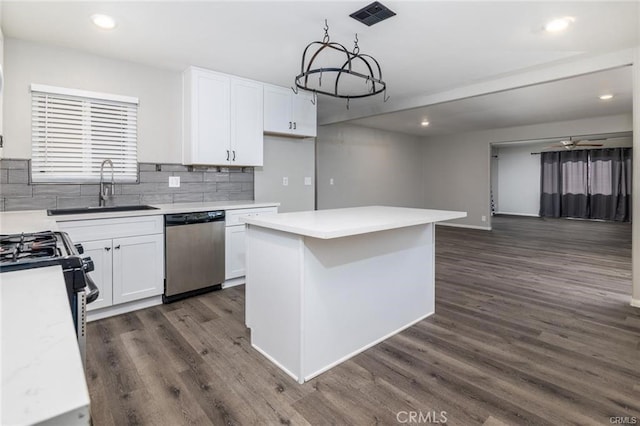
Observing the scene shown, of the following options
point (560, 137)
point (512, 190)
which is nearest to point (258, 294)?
point (560, 137)

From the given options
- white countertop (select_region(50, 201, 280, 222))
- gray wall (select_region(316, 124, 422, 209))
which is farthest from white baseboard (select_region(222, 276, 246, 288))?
gray wall (select_region(316, 124, 422, 209))

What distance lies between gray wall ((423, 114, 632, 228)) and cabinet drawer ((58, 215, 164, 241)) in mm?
7262

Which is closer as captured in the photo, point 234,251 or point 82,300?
point 82,300

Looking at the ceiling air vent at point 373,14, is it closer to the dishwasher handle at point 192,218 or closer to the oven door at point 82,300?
the dishwasher handle at point 192,218

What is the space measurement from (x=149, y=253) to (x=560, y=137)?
25.5 feet

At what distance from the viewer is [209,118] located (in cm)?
367

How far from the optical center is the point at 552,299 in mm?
3307

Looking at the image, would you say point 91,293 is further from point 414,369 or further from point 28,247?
point 414,369

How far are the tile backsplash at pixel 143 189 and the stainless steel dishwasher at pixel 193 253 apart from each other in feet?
2.11

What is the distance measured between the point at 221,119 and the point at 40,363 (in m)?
3.55

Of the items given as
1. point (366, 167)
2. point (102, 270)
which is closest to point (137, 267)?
point (102, 270)

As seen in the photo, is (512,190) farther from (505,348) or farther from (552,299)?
(505,348)

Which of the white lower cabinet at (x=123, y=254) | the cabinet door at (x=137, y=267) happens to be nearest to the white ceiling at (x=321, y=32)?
the white lower cabinet at (x=123, y=254)

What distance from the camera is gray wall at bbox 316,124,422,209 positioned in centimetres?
696
